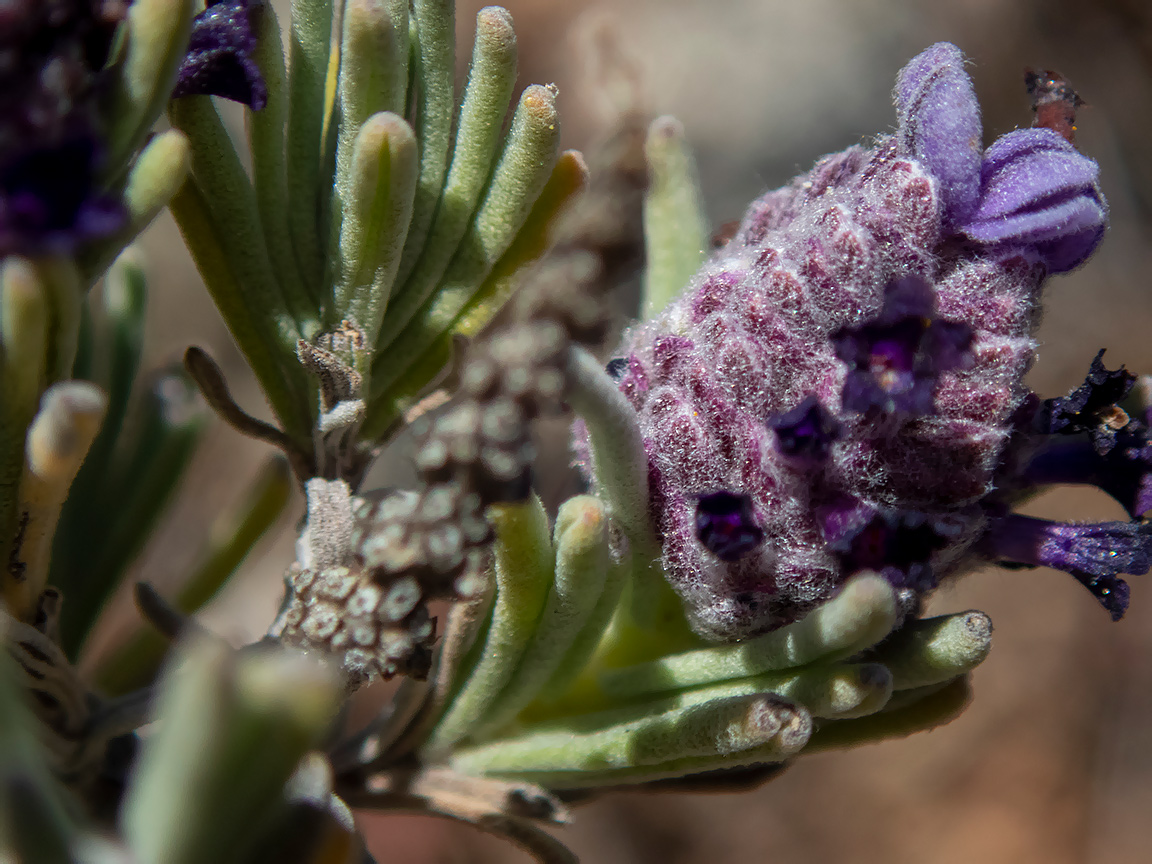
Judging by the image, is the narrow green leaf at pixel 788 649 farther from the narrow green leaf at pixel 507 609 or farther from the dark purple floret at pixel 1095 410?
the dark purple floret at pixel 1095 410

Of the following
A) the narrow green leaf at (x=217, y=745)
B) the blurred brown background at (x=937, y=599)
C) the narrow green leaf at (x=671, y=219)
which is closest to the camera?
the narrow green leaf at (x=217, y=745)

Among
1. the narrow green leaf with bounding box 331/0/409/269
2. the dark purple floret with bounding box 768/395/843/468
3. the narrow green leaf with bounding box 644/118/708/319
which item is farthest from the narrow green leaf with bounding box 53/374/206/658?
the dark purple floret with bounding box 768/395/843/468

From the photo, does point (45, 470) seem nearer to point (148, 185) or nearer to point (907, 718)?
point (148, 185)

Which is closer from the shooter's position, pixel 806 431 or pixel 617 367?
pixel 806 431

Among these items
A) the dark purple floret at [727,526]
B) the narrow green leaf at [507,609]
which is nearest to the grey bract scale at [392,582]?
the narrow green leaf at [507,609]

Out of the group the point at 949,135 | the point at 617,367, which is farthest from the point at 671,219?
the point at 949,135
